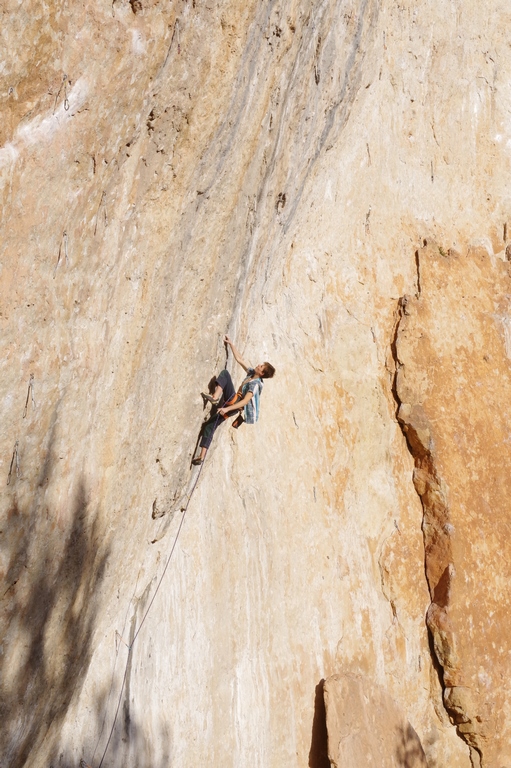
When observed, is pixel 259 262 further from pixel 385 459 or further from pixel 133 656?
pixel 133 656

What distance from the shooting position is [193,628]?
21.5ft

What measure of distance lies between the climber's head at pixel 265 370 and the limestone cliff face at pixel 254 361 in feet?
1.31

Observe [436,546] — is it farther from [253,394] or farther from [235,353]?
[235,353]

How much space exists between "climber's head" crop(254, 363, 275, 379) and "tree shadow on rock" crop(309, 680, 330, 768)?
10.1 feet

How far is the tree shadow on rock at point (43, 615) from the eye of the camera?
5258 mm

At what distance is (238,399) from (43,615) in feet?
7.83

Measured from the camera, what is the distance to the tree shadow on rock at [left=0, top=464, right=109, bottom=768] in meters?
5.26

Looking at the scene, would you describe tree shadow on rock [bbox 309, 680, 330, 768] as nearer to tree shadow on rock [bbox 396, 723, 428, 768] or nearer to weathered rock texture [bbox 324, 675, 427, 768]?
weathered rock texture [bbox 324, 675, 427, 768]

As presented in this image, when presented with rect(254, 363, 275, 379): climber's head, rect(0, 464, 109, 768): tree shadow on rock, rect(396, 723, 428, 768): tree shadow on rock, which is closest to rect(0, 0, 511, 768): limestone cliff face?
rect(0, 464, 109, 768): tree shadow on rock

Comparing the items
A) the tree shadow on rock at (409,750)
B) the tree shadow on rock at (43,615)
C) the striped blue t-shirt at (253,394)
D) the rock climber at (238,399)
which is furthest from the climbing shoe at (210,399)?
the tree shadow on rock at (409,750)

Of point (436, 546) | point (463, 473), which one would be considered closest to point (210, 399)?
point (436, 546)

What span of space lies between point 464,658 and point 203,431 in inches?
155

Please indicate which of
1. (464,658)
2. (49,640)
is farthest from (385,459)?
(49,640)

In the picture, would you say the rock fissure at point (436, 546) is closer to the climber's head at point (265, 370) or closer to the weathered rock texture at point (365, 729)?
the weathered rock texture at point (365, 729)
